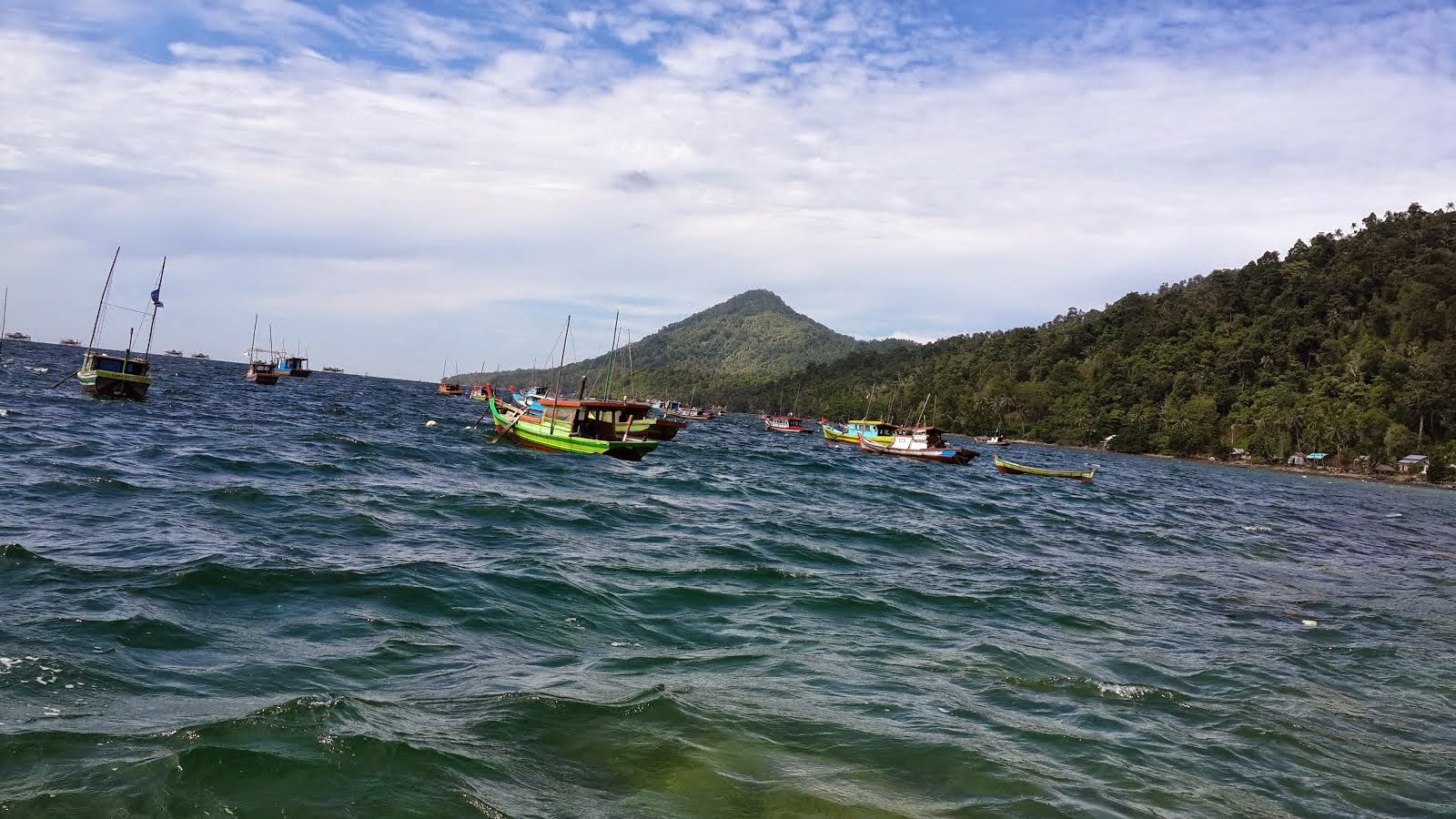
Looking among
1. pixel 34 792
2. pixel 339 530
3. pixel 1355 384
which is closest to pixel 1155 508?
pixel 339 530

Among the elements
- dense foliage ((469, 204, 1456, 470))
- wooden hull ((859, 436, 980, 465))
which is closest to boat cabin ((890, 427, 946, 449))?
wooden hull ((859, 436, 980, 465))

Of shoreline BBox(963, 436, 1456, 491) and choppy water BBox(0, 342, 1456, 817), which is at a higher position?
shoreline BBox(963, 436, 1456, 491)

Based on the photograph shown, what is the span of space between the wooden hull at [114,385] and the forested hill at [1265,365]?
129 meters

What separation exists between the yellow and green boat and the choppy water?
18.5 meters

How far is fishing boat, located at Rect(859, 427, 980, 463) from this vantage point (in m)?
66.1

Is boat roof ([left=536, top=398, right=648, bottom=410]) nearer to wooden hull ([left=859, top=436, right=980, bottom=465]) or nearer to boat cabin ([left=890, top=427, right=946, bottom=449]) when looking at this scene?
wooden hull ([left=859, top=436, right=980, bottom=465])

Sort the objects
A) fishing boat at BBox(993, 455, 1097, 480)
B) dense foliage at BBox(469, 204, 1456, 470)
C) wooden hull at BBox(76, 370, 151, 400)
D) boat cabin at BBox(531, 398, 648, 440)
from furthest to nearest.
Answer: dense foliage at BBox(469, 204, 1456, 470)
fishing boat at BBox(993, 455, 1097, 480)
wooden hull at BBox(76, 370, 151, 400)
boat cabin at BBox(531, 398, 648, 440)

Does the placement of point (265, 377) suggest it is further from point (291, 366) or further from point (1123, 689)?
point (1123, 689)

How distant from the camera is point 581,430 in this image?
42594 millimetres

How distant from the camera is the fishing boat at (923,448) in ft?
217

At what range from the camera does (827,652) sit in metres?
10.4

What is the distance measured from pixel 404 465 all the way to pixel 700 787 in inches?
1038

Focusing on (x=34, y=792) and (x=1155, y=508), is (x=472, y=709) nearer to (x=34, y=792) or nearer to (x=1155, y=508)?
(x=34, y=792)

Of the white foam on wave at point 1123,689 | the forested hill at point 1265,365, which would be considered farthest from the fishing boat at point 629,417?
the forested hill at point 1265,365
